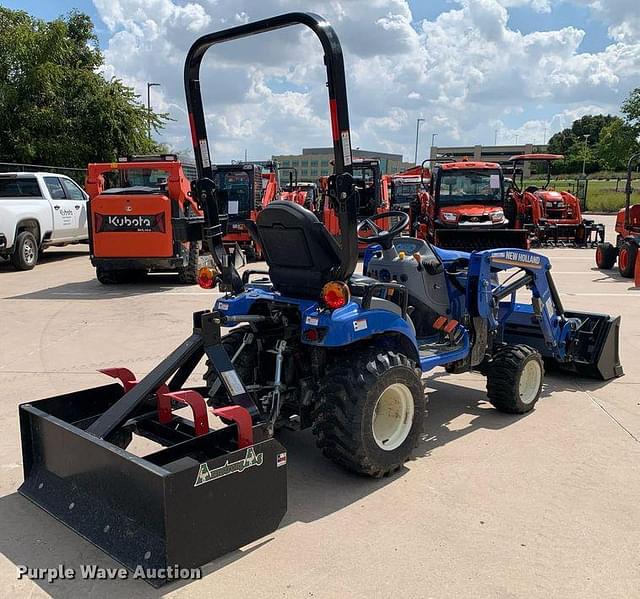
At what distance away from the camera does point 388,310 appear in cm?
418

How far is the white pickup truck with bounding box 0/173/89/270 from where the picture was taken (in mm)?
13422

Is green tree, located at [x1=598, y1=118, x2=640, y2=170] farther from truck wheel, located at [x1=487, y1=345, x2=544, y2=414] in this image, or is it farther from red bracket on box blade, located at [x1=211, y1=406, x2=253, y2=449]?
red bracket on box blade, located at [x1=211, y1=406, x2=253, y2=449]

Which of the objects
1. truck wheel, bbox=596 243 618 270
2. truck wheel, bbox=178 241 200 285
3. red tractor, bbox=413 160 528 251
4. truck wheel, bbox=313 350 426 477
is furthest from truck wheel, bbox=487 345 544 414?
red tractor, bbox=413 160 528 251

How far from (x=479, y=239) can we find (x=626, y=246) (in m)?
3.04

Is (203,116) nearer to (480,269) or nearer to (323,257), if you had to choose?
(323,257)

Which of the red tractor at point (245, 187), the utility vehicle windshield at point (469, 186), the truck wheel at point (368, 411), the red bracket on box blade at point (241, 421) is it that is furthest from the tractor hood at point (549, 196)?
the red bracket on box blade at point (241, 421)

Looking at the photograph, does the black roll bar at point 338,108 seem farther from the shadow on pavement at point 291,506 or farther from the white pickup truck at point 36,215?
the white pickup truck at point 36,215

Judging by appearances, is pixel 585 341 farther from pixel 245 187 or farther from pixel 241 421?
pixel 245 187

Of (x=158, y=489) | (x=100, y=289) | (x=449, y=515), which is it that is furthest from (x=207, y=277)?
(x=100, y=289)

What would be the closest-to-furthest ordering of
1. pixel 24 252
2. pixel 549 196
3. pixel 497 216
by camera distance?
pixel 24 252 → pixel 497 216 → pixel 549 196

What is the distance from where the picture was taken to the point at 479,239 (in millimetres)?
14797

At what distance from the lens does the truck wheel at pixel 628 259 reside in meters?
12.6

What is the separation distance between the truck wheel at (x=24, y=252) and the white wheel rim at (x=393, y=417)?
37.4 feet

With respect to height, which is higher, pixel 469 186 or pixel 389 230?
pixel 469 186
